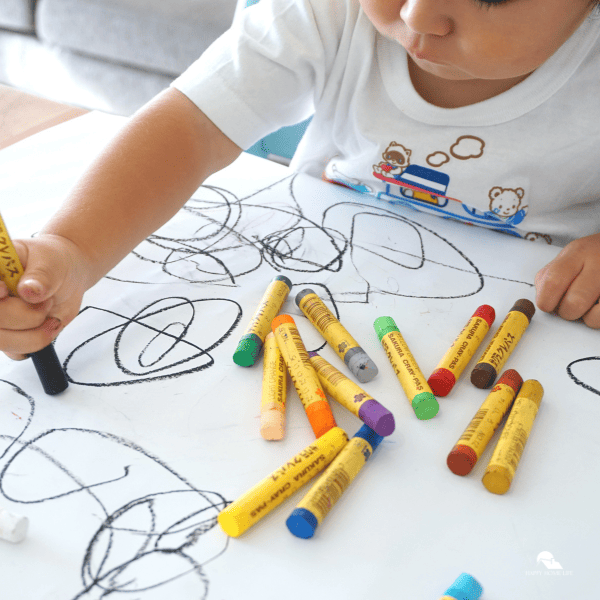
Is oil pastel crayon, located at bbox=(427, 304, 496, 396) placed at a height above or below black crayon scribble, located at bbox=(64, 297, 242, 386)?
above

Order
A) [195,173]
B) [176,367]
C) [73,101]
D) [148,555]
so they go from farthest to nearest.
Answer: [73,101], [195,173], [176,367], [148,555]

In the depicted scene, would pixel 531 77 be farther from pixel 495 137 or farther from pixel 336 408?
pixel 336 408

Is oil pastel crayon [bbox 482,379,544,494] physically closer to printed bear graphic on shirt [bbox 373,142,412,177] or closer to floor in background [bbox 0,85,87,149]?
printed bear graphic on shirt [bbox 373,142,412,177]

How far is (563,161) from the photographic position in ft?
1.84

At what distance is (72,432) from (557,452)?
0.29 m

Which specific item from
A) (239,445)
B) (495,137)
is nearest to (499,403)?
(239,445)

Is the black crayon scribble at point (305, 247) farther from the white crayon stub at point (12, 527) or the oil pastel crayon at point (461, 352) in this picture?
the white crayon stub at point (12, 527)

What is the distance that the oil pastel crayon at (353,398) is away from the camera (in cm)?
34

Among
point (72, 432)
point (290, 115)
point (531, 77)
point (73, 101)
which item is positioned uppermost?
point (531, 77)

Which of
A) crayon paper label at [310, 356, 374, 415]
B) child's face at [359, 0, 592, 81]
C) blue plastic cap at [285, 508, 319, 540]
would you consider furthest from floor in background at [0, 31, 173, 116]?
blue plastic cap at [285, 508, 319, 540]

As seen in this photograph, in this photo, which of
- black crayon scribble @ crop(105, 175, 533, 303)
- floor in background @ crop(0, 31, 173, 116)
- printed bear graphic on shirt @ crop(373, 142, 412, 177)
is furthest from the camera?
floor in background @ crop(0, 31, 173, 116)

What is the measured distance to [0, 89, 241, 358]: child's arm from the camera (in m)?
0.36

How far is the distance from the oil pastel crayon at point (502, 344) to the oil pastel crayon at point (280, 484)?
11 centimetres

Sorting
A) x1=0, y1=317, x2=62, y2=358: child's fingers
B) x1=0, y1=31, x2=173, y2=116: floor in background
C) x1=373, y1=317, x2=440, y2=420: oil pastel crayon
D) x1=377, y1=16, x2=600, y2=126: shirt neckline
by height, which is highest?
x1=377, y1=16, x2=600, y2=126: shirt neckline
